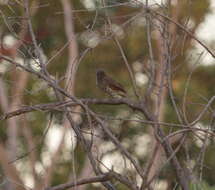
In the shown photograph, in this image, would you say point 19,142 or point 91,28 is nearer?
point 91,28

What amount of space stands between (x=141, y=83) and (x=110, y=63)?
8.30 feet

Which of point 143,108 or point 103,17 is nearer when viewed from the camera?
point 143,108

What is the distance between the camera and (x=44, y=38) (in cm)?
1208

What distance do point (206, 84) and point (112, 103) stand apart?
28.3 feet

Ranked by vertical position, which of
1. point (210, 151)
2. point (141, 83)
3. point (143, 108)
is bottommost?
point (143, 108)

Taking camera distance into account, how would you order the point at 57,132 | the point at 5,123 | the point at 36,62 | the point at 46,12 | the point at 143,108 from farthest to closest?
1. the point at 46,12
2. the point at 5,123
3. the point at 57,132
4. the point at 143,108
5. the point at 36,62

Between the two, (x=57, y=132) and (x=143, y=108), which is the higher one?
(x=57, y=132)

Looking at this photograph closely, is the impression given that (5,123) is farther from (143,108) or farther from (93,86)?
(143,108)

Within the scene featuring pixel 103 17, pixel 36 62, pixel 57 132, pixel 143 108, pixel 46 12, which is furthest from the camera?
pixel 46 12

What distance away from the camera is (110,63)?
1259 centimetres

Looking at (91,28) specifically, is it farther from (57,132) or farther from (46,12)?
(46,12)

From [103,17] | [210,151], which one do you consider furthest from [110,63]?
[103,17]

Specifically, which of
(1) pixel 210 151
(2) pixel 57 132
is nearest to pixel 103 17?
(2) pixel 57 132

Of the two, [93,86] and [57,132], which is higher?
[93,86]
